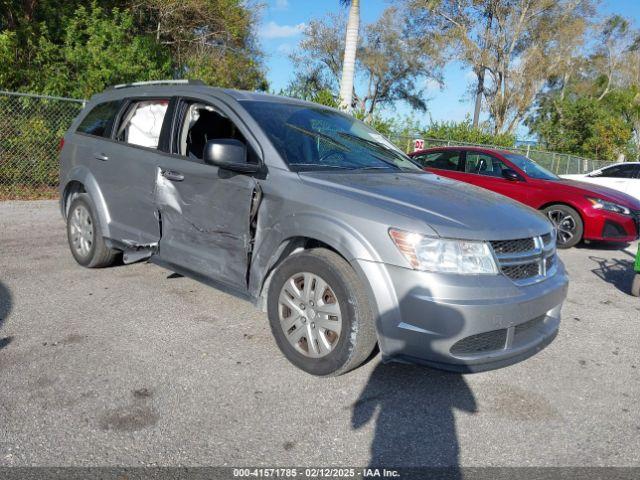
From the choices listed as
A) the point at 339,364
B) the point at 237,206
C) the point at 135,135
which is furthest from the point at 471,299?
the point at 135,135

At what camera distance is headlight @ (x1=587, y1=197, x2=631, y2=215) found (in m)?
8.46

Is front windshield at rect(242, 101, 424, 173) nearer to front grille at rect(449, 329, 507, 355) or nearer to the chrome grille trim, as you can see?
the chrome grille trim

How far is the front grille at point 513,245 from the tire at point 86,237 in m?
3.56

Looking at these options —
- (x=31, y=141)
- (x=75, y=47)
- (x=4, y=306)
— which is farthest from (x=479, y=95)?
(x=4, y=306)

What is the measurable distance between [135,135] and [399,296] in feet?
9.88

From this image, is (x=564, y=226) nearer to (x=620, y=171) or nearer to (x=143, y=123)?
(x=620, y=171)

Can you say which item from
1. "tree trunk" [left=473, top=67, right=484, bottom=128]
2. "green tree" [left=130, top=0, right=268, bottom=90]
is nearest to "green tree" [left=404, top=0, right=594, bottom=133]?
"tree trunk" [left=473, top=67, right=484, bottom=128]

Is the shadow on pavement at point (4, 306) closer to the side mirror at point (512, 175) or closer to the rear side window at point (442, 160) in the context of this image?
the rear side window at point (442, 160)

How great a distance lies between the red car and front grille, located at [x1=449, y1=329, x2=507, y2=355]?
6.32 m

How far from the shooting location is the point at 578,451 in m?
2.74

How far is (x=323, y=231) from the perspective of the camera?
3150 millimetres

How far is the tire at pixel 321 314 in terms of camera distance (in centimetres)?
302

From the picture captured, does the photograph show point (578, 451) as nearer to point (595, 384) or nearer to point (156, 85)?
point (595, 384)

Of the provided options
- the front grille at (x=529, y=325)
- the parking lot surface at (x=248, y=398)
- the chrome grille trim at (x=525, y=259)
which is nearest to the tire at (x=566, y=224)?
the parking lot surface at (x=248, y=398)
